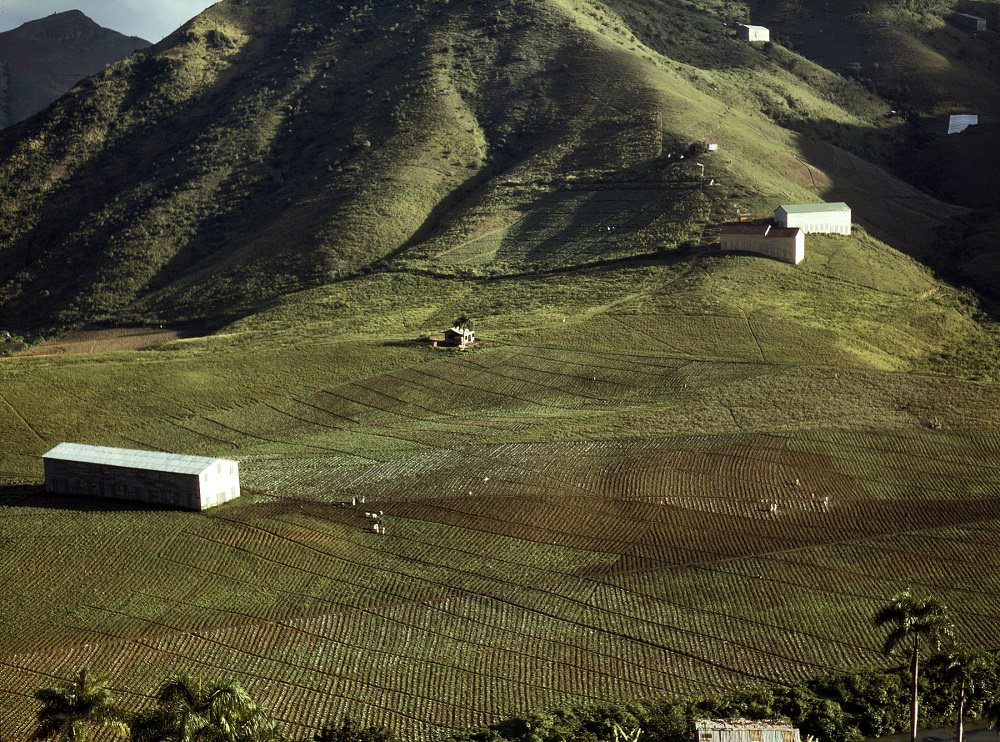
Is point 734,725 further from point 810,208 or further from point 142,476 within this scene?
point 810,208

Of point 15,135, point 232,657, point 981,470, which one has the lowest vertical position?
point 981,470

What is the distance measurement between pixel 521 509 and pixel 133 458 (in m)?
20.5

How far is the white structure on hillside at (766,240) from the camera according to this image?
101 metres

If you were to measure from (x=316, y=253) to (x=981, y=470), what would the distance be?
75463 mm

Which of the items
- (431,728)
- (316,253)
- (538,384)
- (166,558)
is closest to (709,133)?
(316,253)

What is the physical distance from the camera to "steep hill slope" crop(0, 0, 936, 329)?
11769cm

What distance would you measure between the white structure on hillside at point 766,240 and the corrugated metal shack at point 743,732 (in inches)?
2726

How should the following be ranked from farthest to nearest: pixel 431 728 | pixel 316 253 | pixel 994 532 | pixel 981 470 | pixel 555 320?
pixel 316 253 < pixel 555 320 < pixel 981 470 < pixel 994 532 < pixel 431 728

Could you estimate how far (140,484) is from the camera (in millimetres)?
60219

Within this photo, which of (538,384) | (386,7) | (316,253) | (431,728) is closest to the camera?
(431,728)

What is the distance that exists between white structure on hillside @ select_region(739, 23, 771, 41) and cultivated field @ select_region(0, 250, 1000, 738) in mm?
83144

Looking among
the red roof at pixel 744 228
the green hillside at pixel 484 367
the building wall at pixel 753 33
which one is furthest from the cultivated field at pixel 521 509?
the building wall at pixel 753 33

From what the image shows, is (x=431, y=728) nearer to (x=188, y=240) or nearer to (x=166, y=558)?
(x=166, y=558)

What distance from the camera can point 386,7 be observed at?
172 meters
